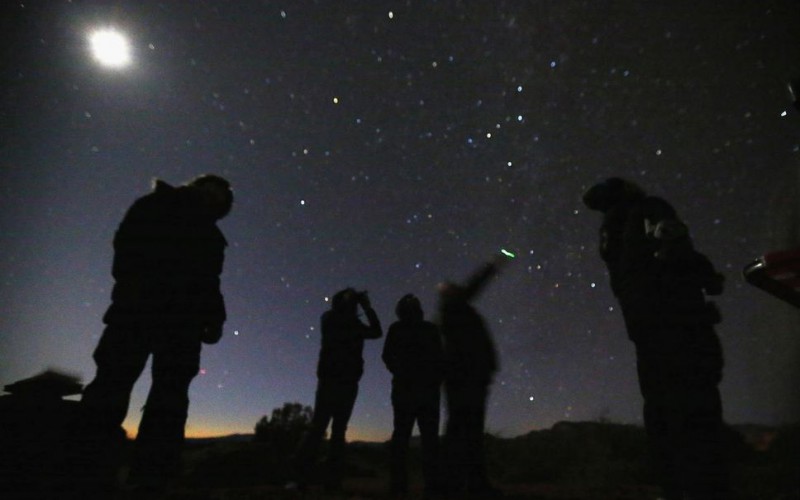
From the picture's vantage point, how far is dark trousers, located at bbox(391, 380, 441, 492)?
140 inches

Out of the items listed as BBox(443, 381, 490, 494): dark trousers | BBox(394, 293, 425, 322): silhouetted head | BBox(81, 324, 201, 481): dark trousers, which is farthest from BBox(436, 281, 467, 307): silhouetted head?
BBox(81, 324, 201, 481): dark trousers

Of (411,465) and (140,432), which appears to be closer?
(140,432)

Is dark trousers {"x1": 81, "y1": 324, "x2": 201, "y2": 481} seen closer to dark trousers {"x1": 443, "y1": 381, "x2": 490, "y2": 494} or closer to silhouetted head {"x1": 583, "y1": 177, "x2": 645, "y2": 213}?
dark trousers {"x1": 443, "y1": 381, "x2": 490, "y2": 494}

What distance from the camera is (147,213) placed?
2.35 meters

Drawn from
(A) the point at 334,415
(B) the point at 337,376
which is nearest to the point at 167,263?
(B) the point at 337,376

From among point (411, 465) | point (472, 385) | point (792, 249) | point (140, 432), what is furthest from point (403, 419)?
point (411, 465)

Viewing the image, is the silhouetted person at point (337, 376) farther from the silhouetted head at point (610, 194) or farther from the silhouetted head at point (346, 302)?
the silhouetted head at point (610, 194)

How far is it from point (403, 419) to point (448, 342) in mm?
794

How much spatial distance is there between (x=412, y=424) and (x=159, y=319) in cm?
237

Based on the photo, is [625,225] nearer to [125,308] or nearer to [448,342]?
[448,342]

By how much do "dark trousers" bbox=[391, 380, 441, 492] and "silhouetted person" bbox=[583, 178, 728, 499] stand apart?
70.7 inches

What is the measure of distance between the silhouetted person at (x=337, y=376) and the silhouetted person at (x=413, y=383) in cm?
46

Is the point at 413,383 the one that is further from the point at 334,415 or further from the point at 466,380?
the point at 334,415

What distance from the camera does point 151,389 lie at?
7.11 ft
